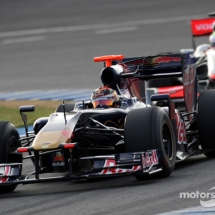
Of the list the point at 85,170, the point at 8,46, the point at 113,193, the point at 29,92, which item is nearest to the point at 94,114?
the point at 85,170

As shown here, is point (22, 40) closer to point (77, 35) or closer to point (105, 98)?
point (77, 35)

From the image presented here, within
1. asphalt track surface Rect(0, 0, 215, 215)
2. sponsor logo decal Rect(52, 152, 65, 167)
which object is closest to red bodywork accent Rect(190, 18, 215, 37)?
asphalt track surface Rect(0, 0, 215, 215)

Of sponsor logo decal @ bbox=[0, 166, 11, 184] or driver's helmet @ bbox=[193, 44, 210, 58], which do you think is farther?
driver's helmet @ bbox=[193, 44, 210, 58]

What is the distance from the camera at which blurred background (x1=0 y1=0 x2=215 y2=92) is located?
21203 mm

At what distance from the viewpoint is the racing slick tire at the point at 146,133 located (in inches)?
316

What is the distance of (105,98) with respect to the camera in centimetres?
918

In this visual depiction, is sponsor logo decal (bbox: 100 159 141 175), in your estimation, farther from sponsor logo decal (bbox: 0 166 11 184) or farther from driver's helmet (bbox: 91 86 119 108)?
driver's helmet (bbox: 91 86 119 108)

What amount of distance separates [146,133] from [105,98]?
1.29 metres

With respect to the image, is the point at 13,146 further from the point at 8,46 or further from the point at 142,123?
the point at 8,46

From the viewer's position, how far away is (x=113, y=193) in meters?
7.57

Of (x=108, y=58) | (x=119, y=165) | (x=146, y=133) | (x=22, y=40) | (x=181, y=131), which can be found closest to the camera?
(x=119, y=165)

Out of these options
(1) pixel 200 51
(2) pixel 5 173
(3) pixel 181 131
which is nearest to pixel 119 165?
(2) pixel 5 173

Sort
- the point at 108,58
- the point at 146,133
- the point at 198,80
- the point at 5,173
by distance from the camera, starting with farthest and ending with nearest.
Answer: the point at 198,80 → the point at 108,58 → the point at 5,173 → the point at 146,133

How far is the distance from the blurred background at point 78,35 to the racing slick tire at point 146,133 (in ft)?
35.2
